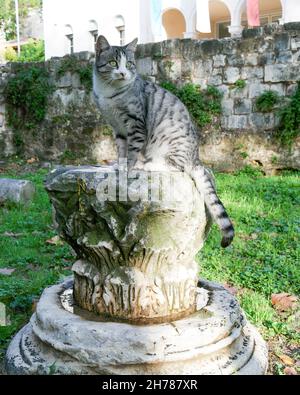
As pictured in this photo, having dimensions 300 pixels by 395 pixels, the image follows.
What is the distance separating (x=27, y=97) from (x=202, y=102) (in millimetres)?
3859

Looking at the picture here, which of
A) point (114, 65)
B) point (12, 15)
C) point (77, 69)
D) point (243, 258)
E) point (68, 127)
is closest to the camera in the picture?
point (114, 65)

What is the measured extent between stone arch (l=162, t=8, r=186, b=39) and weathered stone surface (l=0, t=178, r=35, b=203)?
10.8 m

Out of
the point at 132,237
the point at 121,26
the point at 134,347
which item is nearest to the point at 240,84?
the point at 132,237

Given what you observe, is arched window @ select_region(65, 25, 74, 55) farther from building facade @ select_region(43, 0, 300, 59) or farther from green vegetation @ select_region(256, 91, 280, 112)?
green vegetation @ select_region(256, 91, 280, 112)

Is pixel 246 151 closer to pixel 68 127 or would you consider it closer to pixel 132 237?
pixel 68 127

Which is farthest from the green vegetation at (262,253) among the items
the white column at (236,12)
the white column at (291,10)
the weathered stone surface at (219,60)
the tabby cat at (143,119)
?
the white column at (236,12)

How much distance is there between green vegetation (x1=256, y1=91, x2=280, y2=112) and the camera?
7.42m

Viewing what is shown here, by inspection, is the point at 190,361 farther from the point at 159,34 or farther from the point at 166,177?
the point at 159,34

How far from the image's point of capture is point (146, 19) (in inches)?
594

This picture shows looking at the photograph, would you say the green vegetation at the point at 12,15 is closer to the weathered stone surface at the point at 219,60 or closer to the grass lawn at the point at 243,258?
the weathered stone surface at the point at 219,60

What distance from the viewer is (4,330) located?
10.2ft

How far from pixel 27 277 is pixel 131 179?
7.06 feet

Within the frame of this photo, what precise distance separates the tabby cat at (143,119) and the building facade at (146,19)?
9.38 metres
